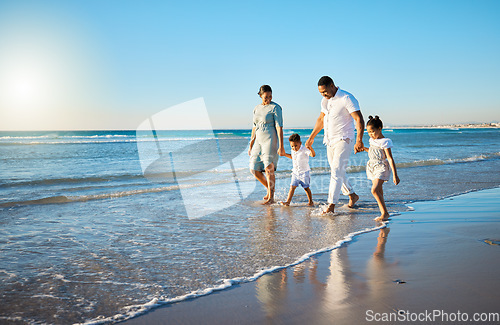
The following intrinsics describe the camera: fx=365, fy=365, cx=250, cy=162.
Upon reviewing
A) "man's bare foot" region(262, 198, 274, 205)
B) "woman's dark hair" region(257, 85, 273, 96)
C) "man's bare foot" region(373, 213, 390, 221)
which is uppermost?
"woman's dark hair" region(257, 85, 273, 96)

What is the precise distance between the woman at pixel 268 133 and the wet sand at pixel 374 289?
2.67 meters

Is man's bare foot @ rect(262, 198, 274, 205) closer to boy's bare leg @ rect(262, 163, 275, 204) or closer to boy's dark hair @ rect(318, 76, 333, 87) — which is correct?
boy's bare leg @ rect(262, 163, 275, 204)

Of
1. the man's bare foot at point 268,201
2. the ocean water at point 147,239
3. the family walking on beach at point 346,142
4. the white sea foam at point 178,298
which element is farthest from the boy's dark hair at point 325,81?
the white sea foam at point 178,298

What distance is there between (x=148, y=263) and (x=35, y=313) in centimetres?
108

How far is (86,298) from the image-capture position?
2576 millimetres

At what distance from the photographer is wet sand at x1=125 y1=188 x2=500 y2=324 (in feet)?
7.34

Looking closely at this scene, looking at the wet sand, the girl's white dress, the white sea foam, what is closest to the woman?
the girl's white dress

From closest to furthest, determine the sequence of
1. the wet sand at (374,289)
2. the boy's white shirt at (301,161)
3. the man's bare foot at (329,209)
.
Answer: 1. the wet sand at (374,289)
2. the man's bare foot at (329,209)
3. the boy's white shirt at (301,161)

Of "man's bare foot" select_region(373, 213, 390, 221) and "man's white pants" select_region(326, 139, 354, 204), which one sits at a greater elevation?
"man's white pants" select_region(326, 139, 354, 204)

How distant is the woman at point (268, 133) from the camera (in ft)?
20.8

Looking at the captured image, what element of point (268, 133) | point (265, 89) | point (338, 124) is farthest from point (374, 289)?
point (265, 89)

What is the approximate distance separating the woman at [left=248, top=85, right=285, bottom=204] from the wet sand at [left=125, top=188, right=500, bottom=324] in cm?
267

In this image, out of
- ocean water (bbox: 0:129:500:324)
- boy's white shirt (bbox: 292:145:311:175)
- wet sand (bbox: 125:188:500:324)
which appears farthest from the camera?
boy's white shirt (bbox: 292:145:311:175)

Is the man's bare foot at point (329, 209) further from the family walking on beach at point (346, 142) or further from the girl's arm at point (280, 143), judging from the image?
the girl's arm at point (280, 143)
